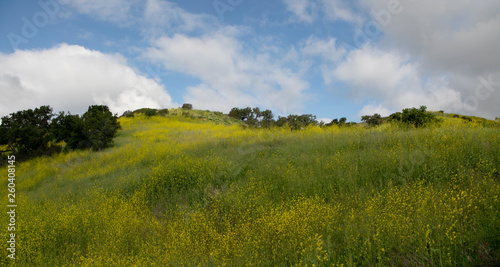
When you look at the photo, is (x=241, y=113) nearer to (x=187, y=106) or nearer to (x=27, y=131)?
(x=187, y=106)

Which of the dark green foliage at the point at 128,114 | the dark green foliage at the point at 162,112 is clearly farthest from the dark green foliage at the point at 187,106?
the dark green foliage at the point at 128,114

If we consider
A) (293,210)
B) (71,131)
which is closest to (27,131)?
(71,131)

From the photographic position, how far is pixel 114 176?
30.9 ft

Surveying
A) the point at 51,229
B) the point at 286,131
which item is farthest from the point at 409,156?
the point at 51,229

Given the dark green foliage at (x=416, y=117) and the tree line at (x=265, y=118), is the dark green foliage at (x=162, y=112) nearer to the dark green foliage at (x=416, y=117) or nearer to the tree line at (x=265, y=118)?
the tree line at (x=265, y=118)

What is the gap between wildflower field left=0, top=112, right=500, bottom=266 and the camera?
340cm

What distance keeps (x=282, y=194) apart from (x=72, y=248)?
4.45 meters

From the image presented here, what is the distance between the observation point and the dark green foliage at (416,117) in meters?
11.3

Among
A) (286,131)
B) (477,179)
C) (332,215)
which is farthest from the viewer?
(286,131)

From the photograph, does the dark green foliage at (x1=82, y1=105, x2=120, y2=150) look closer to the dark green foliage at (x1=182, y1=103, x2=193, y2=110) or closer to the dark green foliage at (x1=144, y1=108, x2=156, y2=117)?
the dark green foliage at (x1=144, y1=108, x2=156, y2=117)

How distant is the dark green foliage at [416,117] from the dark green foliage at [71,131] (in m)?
18.3

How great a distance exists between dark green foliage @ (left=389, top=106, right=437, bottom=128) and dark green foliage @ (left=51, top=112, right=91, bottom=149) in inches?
721

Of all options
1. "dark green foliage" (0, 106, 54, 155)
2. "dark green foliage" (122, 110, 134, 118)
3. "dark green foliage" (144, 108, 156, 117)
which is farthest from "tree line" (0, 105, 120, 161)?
"dark green foliage" (122, 110, 134, 118)

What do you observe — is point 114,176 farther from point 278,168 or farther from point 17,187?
point 278,168
